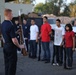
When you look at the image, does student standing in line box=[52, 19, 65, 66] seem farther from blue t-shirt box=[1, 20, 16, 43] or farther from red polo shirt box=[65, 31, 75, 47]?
blue t-shirt box=[1, 20, 16, 43]

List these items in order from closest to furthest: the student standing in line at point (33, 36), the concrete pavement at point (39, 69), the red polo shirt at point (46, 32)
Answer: the concrete pavement at point (39, 69) → the red polo shirt at point (46, 32) → the student standing in line at point (33, 36)

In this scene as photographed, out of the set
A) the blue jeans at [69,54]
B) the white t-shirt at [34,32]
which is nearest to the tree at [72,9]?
the white t-shirt at [34,32]

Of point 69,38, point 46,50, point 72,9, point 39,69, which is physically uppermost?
point 69,38

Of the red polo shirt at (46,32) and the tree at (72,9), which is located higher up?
the red polo shirt at (46,32)

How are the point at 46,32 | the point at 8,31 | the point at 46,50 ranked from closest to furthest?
the point at 8,31 → the point at 46,32 → the point at 46,50

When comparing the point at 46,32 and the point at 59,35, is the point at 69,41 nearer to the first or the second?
the point at 59,35

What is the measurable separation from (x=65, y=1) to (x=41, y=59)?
67.7 m

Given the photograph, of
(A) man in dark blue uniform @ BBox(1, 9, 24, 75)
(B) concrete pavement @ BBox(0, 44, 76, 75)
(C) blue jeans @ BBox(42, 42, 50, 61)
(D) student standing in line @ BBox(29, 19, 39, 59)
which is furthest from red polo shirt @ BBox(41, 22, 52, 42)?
(A) man in dark blue uniform @ BBox(1, 9, 24, 75)

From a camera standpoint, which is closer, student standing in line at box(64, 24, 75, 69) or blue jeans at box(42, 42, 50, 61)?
student standing in line at box(64, 24, 75, 69)

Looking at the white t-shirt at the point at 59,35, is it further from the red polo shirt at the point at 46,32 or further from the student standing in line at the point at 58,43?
the red polo shirt at the point at 46,32

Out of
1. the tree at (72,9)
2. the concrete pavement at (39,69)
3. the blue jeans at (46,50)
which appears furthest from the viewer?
the tree at (72,9)

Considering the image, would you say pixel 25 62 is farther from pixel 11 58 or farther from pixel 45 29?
pixel 11 58

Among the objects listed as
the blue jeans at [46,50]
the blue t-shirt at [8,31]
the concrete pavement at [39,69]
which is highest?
the blue t-shirt at [8,31]

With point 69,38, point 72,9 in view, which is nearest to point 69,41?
point 69,38
